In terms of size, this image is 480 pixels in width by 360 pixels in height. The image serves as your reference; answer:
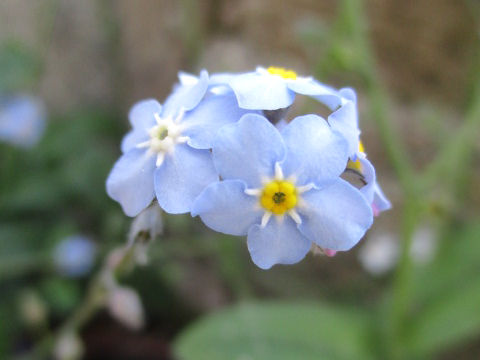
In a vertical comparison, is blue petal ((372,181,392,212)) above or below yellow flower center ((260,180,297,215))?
above

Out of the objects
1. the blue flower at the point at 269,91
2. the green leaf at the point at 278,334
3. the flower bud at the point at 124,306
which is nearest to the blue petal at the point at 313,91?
the blue flower at the point at 269,91

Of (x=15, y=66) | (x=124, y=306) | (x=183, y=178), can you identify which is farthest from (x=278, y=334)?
(x=15, y=66)

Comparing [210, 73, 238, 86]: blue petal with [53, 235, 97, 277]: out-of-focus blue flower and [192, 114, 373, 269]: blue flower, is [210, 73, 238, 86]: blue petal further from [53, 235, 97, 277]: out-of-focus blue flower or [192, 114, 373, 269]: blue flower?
[53, 235, 97, 277]: out-of-focus blue flower

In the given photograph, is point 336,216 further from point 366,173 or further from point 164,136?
point 164,136

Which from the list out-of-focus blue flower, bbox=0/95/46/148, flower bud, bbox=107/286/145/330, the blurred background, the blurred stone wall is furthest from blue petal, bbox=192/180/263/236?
out-of-focus blue flower, bbox=0/95/46/148

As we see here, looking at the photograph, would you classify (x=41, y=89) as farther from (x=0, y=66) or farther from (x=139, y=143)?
(x=139, y=143)

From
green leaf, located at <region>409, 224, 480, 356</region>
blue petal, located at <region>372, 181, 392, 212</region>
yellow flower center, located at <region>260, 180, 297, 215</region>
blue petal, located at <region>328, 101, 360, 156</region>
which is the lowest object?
yellow flower center, located at <region>260, 180, 297, 215</region>

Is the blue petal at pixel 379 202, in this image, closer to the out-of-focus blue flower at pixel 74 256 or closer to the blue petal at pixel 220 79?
the blue petal at pixel 220 79
